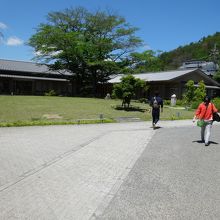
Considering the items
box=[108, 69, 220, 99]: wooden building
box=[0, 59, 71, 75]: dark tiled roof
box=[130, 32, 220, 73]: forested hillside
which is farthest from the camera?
box=[130, 32, 220, 73]: forested hillside

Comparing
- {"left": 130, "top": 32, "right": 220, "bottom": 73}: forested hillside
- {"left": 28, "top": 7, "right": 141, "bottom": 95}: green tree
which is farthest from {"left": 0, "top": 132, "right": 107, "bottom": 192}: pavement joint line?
{"left": 130, "top": 32, "right": 220, "bottom": 73}: forested hillside

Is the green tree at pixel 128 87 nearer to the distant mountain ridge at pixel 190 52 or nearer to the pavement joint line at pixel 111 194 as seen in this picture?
the pavement joint line at pixel 111 194

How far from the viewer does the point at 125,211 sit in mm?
5238

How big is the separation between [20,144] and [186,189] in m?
6.56

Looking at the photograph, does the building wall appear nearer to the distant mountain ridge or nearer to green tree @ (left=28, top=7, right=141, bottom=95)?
green tree @ (left=28, top=7, right=141, bottom=95)

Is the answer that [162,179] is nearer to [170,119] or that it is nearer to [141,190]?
[141,190]

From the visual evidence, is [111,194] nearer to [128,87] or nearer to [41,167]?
[41,167]

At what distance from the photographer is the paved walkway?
17.3 feet

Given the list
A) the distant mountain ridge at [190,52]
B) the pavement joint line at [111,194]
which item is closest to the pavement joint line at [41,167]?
the pavement joint line at [111,194]

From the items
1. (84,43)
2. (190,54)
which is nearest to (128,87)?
(84,43)

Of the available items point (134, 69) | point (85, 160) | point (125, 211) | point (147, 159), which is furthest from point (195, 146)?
point (134, 69)

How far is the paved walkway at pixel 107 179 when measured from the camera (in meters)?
5.28

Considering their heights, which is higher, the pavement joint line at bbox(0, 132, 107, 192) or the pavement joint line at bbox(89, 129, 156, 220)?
the pavement joint line at bbox(89, 129, 156, 220)

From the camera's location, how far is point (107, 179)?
719 cm
